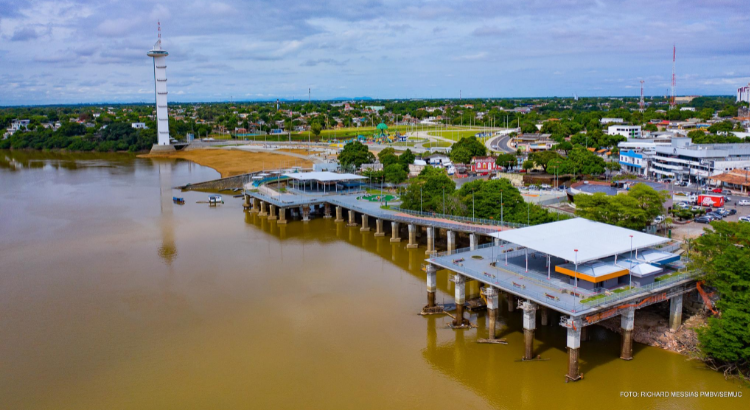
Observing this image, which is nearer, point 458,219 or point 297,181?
point 458,219

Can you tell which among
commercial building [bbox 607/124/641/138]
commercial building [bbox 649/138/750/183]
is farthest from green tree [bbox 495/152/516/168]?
commercial building [bbox 607/124/641/138]

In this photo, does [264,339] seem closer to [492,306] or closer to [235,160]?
[492,306]

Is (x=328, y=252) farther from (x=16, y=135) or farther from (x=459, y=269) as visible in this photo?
(x=16, y=135)

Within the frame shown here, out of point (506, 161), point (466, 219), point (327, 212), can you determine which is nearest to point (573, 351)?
point (466, 219)

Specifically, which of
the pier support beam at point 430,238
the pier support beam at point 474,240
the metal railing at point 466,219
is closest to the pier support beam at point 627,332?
the pier support beam at point 474,240

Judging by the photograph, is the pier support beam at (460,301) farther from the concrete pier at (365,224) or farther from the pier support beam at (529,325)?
the concrete pier at (365,224)

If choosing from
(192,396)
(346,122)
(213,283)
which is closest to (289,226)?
(213,283)
